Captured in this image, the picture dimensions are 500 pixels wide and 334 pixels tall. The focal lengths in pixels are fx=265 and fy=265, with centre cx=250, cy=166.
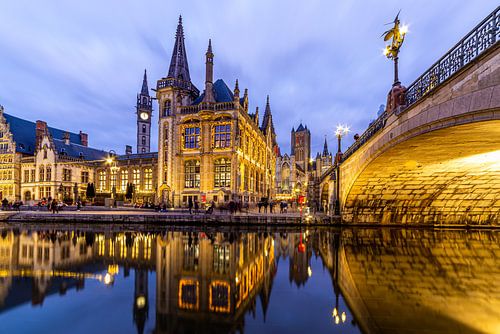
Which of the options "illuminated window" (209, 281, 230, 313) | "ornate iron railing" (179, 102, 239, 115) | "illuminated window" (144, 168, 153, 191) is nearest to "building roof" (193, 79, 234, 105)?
"ornate iron railing" (179, 102, 239, 115)

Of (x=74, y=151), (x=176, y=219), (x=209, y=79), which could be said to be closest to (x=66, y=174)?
(x=74, y=151)

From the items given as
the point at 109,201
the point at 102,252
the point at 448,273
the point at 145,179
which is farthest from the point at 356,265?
the point at 145,179

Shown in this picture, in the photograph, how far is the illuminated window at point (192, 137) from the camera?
41.5 metres

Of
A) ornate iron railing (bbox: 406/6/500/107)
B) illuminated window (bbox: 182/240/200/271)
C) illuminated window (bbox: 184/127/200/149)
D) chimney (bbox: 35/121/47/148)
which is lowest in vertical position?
illuminated window (bbox: 182/240/200/271)

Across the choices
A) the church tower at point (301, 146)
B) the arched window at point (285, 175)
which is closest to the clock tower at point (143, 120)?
the arched window at point (285, 175)

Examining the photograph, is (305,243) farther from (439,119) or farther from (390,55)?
(390,55)

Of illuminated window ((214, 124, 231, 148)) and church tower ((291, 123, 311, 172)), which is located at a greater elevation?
church tower ((291, 123, 311, 172))

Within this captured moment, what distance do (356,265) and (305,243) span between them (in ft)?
17.6

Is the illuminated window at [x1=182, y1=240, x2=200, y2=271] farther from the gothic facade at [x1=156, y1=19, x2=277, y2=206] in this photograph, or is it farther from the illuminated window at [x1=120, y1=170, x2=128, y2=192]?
the illuminated window at [x1=120, y1=170, x2=128, y2=192]

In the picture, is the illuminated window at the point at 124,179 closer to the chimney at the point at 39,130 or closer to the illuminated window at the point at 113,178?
the illuminated window at the point at 113,178

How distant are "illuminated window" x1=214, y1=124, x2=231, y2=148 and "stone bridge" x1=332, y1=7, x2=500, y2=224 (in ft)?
64.0

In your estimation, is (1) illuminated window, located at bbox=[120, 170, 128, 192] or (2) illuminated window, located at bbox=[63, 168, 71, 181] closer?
(1) illuminated window, located at bbox=[120, 170, 128, 192]

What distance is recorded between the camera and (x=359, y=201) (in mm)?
22688

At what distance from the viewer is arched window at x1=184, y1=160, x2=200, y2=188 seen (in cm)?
4131
